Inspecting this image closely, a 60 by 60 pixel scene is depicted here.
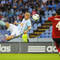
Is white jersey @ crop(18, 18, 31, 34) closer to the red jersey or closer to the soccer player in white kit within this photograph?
the soccer player in white kit

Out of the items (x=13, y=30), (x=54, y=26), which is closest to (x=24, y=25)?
(x=13, y=30)

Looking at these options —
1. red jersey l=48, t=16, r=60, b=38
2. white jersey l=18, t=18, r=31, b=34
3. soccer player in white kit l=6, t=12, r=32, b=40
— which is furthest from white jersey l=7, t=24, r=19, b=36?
red jersey l=48, t=16, r=60, b=38

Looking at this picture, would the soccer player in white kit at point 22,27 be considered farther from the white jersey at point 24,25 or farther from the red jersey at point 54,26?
the red jersey at point 54,26

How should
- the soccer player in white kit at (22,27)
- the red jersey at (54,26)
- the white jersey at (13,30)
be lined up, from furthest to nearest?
1. the white jersey at (13,30)
2. the soccer player in white kit at (22,27)
3. the red jersey at (54,26)

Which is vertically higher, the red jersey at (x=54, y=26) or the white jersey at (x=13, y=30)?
the red jersey at (x=54, y=26)

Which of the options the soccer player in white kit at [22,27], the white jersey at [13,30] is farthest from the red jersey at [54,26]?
the white jersey at [13,30]

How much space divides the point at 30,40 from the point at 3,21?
2.39 metres

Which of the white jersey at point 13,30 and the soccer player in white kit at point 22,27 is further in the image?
the white jersey at point 13,30

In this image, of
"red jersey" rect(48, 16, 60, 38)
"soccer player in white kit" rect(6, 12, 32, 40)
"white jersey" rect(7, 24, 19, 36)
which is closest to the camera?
"red jersey" rect(48, 16, 60, 38)

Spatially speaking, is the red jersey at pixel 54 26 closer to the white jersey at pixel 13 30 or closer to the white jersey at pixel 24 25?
the white jersey at pixel 24 25

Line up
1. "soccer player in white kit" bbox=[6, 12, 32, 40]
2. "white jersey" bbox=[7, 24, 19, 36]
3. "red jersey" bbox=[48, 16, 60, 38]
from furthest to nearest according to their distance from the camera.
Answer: "white jersey" bbox=[7, 24, 19, 36] → "soccer player in white kit" bbox=[6, 12, 32, 40] → "red jersey" bbox=[48, 16, 60, 38]

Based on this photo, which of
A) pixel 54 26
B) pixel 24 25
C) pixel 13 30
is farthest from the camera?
pixel 13 30

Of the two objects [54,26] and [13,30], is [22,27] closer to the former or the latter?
[13,30]

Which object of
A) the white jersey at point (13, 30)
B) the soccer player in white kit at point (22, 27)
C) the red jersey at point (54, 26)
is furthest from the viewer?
the white jersey at point (13, 30)
